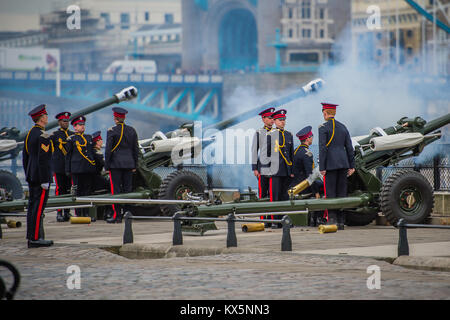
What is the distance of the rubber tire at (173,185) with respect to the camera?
15297 mm

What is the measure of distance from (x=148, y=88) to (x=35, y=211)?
70.0m

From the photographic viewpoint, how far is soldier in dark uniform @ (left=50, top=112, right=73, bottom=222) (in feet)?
51.7

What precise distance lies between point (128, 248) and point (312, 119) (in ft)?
52.1

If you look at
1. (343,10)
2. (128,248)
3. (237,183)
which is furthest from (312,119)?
(343,10)

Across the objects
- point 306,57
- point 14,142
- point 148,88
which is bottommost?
point 14,142

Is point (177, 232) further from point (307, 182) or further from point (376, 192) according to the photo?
point (376, 192)

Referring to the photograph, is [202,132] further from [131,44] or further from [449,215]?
[131,44]

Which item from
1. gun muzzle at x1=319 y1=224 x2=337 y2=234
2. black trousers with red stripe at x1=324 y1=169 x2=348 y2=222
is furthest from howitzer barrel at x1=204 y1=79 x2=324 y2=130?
gun muzzle at x1=319 y1=224 x2=337 y2=234

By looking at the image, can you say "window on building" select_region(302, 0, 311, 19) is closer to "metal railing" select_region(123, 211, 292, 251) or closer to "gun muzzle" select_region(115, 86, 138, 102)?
"gun muzzle" select_region(115, 86, 138, 102)

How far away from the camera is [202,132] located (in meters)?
17.5

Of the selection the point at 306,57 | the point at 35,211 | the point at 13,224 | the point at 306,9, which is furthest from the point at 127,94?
the point at 306,9

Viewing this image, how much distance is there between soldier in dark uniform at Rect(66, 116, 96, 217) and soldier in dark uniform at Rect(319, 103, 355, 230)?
4.20 meters

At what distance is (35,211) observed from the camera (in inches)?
444

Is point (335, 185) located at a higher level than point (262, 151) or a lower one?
lower
